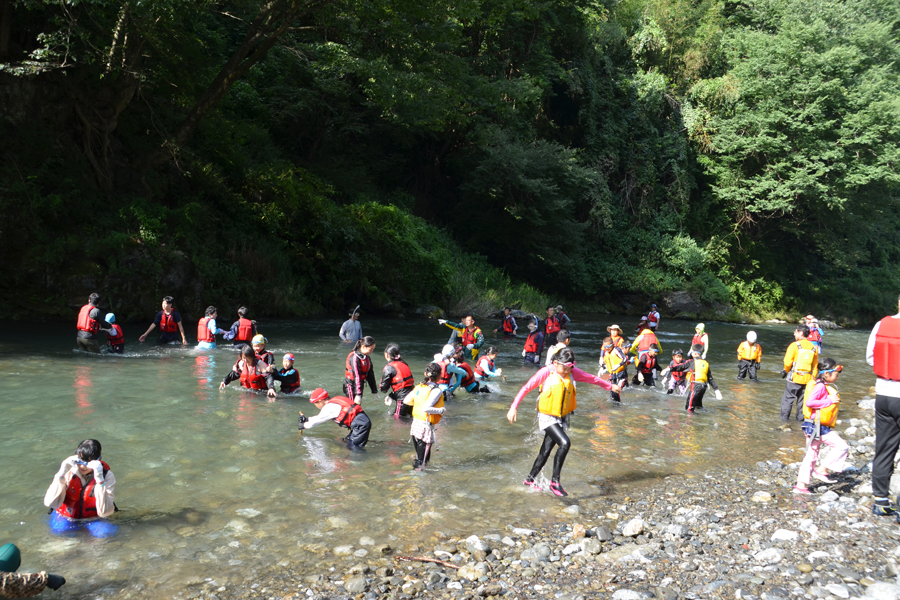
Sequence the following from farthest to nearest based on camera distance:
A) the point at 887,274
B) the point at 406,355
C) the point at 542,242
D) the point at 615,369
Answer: the point at 887,274, the point at 542,242, the point at 406,355, the point at 615,369

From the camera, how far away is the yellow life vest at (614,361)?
1274 centimetres

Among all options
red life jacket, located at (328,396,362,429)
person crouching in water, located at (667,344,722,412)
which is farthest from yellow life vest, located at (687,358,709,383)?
red life jacket, located at (328,396,362,429)

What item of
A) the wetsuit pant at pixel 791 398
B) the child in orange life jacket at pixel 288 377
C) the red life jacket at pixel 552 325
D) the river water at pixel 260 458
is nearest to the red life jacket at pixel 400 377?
the river water at pixel 260 458

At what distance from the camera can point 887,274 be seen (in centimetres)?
4522

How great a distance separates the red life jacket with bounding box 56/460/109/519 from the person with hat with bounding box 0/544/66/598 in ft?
3.71

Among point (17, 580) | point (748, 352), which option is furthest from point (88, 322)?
point (748, 352)

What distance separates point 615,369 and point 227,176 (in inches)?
660

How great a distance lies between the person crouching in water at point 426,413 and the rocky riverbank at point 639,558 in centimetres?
163

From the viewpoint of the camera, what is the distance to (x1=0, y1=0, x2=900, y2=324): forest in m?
17.8

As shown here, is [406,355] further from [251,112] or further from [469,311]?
[251,112]

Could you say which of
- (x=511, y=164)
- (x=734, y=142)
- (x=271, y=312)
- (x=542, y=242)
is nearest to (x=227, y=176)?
(x=271, y=312)

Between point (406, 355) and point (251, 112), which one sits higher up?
point (251, 112)

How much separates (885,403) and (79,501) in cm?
739

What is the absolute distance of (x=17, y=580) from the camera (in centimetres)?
402
